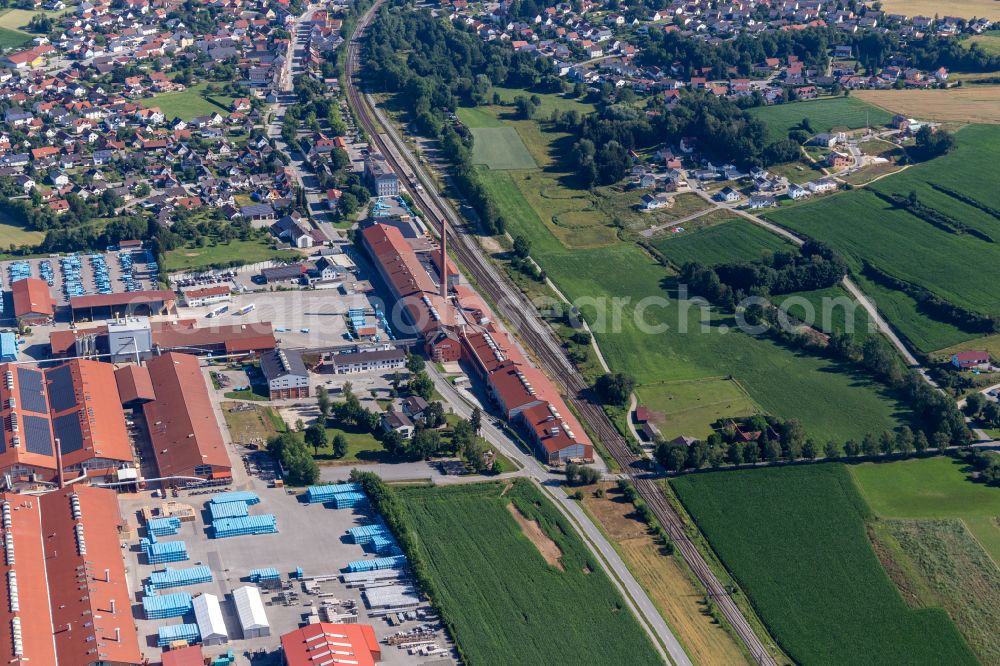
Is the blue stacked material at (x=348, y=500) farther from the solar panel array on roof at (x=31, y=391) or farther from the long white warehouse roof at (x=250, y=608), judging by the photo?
the solar panel array on roof at (x=31, y=391)

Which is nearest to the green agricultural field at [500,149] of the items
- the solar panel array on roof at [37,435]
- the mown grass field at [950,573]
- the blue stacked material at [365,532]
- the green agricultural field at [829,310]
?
the green agricultural field at [829,310]

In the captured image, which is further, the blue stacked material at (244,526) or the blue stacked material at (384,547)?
the blue stacked material at (244,526)

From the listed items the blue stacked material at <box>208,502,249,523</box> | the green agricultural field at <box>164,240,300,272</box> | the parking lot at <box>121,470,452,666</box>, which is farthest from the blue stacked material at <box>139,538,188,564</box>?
the green agricultural field at <box>164,240,300,272</box>

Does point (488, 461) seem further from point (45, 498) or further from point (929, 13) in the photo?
point (929, 13)

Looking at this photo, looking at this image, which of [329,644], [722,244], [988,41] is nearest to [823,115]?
[722,244]

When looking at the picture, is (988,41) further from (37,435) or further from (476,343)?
(37,435)

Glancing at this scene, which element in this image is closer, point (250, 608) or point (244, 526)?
point (250, 608)
